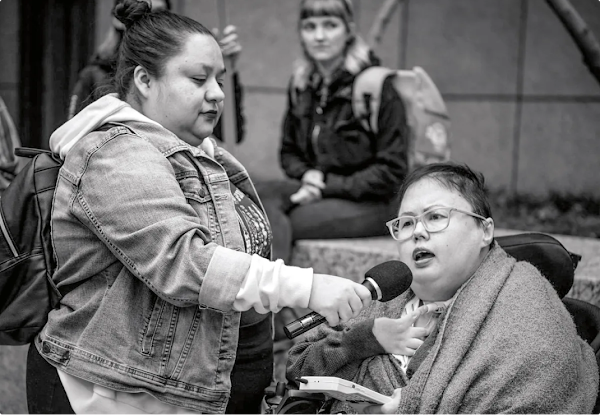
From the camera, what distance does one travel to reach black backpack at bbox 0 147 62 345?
252cm

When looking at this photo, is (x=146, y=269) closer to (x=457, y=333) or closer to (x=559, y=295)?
(x=457, y=333)

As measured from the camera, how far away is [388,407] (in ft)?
8.25

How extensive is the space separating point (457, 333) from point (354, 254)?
2.27m

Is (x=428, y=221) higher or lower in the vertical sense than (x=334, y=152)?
higher

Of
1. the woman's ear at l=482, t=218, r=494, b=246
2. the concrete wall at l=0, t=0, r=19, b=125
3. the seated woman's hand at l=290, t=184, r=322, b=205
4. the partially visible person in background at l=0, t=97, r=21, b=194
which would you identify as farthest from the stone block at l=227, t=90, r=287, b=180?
the woman's ear at l=482, t=218, r=494, b=246

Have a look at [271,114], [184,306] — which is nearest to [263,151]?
[271,114]

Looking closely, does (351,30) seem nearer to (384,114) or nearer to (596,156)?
(384,114)

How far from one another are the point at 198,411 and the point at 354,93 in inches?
127

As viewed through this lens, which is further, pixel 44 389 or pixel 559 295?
pixel 559 295

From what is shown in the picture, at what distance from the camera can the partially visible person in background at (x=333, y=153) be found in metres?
5.15

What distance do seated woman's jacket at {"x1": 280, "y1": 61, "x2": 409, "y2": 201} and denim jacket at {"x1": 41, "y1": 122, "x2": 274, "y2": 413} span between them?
2.72 m

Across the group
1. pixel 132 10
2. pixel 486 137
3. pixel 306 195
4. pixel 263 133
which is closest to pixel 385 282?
pixel 132 10

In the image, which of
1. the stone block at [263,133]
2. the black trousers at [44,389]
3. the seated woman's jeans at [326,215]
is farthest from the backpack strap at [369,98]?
the stone block at [263,133]

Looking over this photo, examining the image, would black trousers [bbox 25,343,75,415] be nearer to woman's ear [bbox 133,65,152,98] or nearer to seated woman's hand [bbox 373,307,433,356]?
woman's ear [bbox 133,65,152,98]
